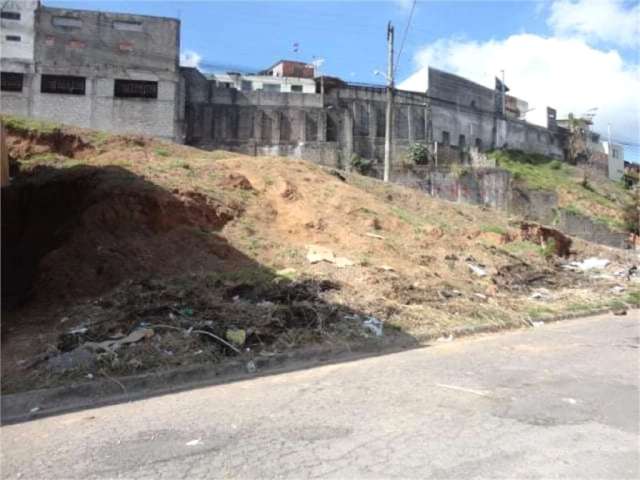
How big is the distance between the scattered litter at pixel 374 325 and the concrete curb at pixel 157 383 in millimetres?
391

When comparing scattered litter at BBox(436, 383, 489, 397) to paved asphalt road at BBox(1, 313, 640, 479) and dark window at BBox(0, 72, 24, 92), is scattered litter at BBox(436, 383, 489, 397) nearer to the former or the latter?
paved asphalt road at BBox(1, 313, 640, 479)

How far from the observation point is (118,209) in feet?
33.0

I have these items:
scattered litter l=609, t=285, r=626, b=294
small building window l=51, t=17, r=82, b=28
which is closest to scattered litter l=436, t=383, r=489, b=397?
scattered litter l=609, t=285, r=626, b=294

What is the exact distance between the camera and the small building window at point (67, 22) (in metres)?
30.7

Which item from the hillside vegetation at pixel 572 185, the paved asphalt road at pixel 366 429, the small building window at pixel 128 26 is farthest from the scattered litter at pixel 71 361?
the hillside vegetation at pixel 572 185

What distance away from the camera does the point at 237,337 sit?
7.12 m

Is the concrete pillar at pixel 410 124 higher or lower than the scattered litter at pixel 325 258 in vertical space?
higher

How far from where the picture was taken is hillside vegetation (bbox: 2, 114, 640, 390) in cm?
739

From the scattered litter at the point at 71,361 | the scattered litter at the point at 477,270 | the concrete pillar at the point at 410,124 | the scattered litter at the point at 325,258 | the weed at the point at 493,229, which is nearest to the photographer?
the scattered litter at the point at 71,361

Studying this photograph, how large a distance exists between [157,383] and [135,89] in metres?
27.9

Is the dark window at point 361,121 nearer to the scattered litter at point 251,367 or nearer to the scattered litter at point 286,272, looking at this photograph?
the scattered litter at point 286,272

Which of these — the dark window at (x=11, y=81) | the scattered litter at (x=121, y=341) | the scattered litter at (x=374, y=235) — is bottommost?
the scattered litter at (x=121, y=341)

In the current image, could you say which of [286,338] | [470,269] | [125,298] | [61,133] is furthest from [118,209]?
[470,269]

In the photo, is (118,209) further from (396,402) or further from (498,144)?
(498,144)
